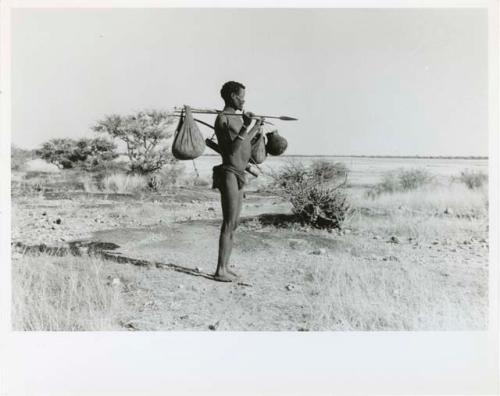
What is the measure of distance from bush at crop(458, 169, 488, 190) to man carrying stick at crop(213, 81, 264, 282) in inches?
104

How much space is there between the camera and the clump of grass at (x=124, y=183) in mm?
7660

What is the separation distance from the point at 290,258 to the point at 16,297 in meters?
2.70

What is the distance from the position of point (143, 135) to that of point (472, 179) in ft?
15.3

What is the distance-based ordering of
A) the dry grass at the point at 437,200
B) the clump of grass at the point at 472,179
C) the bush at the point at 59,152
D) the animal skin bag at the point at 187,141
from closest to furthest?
1. the animal skin bag at the point at 187,141
2. the clump of grass at the point at 472,179
3. the dry grass at the point at 437,200
4. the bush at the point at 59,152

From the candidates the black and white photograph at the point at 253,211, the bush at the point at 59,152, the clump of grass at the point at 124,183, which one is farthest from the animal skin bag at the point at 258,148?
the clump of grass at the point at 124,183

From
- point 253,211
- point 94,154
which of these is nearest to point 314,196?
point 253,211

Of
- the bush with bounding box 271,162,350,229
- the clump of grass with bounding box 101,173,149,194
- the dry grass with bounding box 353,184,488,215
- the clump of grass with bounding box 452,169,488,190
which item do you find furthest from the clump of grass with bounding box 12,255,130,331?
the clump of grass with bounding box 452,169,488,190

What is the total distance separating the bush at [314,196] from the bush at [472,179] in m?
1.37

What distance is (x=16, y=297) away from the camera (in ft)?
15.1

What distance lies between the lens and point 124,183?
7.75m

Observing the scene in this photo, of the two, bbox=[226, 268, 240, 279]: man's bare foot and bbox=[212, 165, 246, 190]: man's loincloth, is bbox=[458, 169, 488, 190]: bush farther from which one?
bbox=[226, 268, 240, 279]: man's bare foot

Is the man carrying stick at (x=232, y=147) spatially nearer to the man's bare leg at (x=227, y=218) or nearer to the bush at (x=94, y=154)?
the man's bare leg at (x=227, y=218)

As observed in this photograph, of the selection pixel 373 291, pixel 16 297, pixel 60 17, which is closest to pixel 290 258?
pixel 373 291
